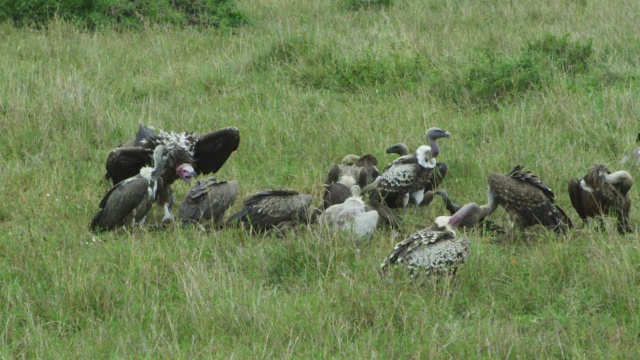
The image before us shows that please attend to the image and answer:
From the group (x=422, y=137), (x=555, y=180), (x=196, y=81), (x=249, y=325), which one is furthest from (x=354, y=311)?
(x=196, y=81)

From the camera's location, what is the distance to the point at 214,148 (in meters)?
8.25

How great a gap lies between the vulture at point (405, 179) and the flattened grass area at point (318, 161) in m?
0.18

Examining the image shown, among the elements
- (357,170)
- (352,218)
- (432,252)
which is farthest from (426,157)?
(432,252)

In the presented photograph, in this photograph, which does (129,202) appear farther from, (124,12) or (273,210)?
(124,12)

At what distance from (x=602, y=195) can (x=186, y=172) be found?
3.20m

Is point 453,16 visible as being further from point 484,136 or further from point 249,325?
point 249,325

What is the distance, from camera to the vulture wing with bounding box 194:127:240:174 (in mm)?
8125

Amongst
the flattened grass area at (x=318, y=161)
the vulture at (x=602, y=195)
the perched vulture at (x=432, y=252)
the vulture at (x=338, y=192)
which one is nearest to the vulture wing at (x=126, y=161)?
the flattened grass area at (x=318, y=161)

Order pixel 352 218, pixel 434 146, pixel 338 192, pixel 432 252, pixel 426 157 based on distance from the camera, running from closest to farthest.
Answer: pixel 432 252 < pixel 352 218 < pixel 338 192 < pixel 426 157 < pixel 434 146

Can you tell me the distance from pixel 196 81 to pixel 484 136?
11.1 feet

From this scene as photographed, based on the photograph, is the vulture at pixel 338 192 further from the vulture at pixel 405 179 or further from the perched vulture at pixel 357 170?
the vulture at pixel 405 179

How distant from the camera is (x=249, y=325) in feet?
18.0

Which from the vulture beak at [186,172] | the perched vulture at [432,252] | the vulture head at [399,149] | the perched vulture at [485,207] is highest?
the perched vulture at [432,252]

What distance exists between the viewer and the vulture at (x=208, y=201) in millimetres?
7422
